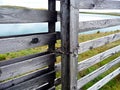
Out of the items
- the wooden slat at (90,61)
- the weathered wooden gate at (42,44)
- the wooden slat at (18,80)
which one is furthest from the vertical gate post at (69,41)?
the wooden slat at (90,61)

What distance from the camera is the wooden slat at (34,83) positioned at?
3176 mm

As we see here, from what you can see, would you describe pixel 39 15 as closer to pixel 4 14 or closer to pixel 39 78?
pixel 4 14

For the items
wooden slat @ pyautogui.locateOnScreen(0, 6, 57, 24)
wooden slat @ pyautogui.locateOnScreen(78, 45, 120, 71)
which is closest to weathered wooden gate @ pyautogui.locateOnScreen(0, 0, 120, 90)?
wooden slat @ pyautogui.locateOnScreen(0, 6, 57, 24)

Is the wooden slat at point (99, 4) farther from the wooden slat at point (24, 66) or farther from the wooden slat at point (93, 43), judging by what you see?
the wooden slat at point (24, 66)

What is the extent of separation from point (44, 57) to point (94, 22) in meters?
1.35

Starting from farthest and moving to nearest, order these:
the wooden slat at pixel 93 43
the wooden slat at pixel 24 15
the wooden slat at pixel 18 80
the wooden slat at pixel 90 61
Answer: the wooden slat at pixel 90 61
the wooden slat at pixel 93 43
the wooden slat at pixel 18 80
the wooden slat at pixel 24 15

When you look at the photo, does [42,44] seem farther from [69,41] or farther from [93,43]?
[93,43]

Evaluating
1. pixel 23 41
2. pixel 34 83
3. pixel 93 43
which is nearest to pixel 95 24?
pixel 93 43

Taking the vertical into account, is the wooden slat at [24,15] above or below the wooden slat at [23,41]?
above

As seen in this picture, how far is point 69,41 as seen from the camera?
3.49 metres

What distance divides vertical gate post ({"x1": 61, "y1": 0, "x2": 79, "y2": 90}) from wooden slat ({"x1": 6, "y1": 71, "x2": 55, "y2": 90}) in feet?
0.81

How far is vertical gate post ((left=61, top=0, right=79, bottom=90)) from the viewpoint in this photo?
11.1 feet

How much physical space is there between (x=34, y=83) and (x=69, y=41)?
2.59 feet

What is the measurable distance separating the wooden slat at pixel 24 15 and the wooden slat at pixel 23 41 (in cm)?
21
